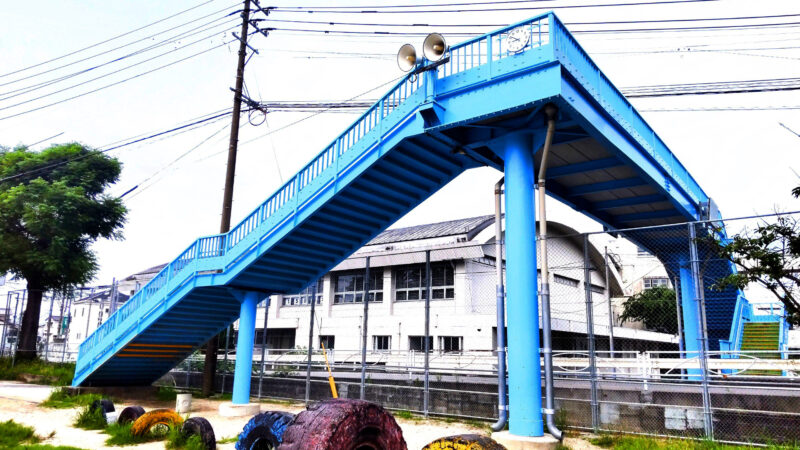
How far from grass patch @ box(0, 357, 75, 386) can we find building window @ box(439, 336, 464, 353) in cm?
1468

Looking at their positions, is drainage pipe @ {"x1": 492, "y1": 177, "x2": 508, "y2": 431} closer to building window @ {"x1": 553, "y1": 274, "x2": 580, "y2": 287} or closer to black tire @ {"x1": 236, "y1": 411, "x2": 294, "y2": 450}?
black tire @ {"x1": 236, "y1": 411, "x2": 294, "y2": 450}

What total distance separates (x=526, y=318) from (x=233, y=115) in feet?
43.5

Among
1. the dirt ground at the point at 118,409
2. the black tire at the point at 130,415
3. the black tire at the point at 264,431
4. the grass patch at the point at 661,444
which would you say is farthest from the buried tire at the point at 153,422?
the grass patch at the point at 661,444

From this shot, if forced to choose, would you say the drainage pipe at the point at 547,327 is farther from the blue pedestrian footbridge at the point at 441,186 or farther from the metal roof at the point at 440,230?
the metal roof at the point at 440,230

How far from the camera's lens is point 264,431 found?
264 inches

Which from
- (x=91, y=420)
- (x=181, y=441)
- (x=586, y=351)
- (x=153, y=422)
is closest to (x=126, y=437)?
(x=153, y=422)

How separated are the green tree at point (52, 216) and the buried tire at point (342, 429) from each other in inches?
829

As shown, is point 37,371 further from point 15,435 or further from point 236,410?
point 15,435

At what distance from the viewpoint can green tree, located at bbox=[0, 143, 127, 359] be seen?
21922mm

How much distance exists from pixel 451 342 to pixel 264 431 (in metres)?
17.2

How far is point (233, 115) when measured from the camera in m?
17.7

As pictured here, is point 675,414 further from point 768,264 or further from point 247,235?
point 247,235

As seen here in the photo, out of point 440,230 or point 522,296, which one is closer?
point 522,296

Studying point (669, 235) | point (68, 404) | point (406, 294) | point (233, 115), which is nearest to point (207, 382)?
point (68, 404)
